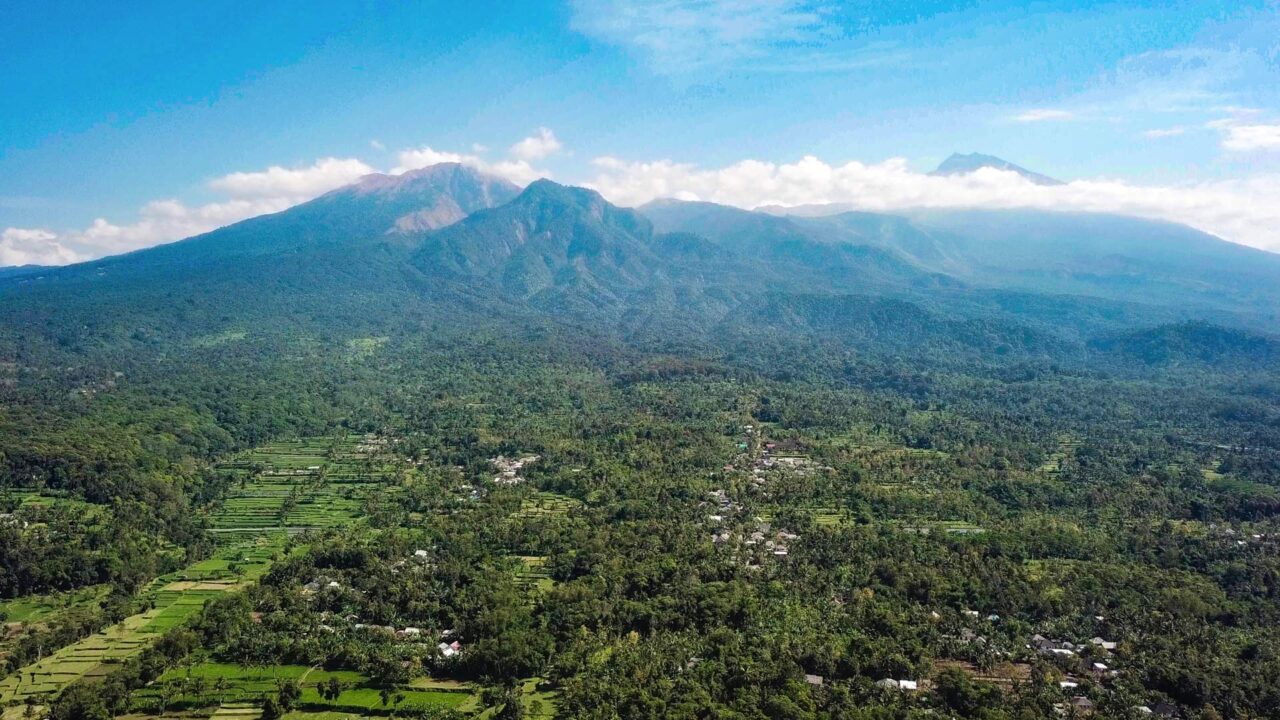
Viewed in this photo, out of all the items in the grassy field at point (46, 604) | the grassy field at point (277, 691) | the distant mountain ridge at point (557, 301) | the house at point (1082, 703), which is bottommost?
the house at point (1082, 703)

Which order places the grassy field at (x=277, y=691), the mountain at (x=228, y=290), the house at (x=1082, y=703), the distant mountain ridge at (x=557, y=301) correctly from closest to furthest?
the house at (x=1082, y=703) < the grassy field at (x=277, y=691) < the mountain at (x=228, y=290) < the distant mountain ridge at (x=557, y=301)

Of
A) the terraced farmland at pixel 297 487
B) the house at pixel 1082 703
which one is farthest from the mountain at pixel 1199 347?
the terraced farmland at pixel 297 487

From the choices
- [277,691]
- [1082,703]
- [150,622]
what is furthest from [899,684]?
[150,622]

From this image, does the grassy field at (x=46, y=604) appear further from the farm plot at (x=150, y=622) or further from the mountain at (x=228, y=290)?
the mountain at (x=228, y=290)

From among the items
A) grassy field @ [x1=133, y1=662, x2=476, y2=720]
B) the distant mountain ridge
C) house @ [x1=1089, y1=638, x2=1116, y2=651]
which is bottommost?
house @ [x1=1089, y1=638, x2=1116, y2=651]

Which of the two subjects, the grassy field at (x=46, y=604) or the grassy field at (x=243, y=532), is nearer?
the grassy field at (x=243, y=532)

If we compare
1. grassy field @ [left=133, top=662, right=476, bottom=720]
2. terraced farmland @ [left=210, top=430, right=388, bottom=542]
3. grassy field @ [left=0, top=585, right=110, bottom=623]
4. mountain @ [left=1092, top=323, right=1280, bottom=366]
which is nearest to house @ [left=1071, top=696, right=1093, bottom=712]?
grassy field @ [left=133, top=662, right=476, bottom=720]

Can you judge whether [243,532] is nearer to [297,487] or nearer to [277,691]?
[297,487]

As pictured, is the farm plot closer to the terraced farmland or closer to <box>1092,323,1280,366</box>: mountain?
the terraced farmland

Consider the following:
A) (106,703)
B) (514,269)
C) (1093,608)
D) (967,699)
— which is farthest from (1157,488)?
(514,269)
